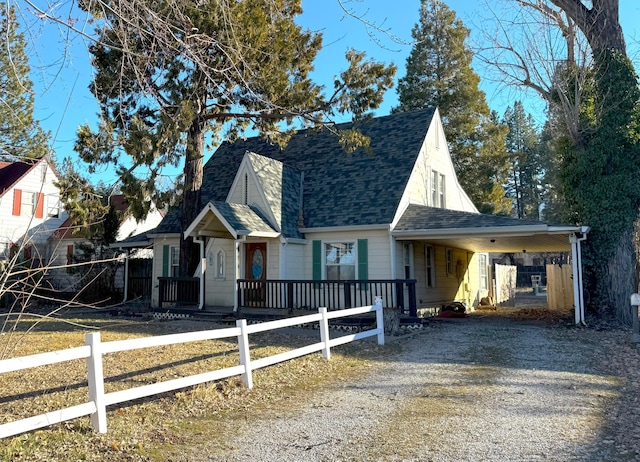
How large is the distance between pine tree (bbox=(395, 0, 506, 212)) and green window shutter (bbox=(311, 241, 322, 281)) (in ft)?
63.9


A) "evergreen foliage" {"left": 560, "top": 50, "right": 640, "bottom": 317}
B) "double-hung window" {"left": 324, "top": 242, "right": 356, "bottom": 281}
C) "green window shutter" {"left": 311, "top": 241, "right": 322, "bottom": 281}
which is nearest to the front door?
"green window shutter" {"left": 311, "top": 241, "right": 322, "bottom": 281}

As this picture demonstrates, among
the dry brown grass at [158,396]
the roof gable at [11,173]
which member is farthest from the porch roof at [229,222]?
the roof gable at [11,173]

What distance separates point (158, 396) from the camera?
21.4ft

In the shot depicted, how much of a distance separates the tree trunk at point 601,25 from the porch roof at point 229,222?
38.4ft

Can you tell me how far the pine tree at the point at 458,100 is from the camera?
3291 centimetres

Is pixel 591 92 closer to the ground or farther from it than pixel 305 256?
farther from it

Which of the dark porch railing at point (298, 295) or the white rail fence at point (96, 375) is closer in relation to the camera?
the white rail fence at point (96, 375)

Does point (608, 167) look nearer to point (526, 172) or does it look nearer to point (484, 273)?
point (484, 273)

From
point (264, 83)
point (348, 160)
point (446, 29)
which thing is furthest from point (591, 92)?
point (446, 29)

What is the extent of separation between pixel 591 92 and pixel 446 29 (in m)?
19.9

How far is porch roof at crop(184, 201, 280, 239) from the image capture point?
47.8 ft

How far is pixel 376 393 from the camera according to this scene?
680 centimetres

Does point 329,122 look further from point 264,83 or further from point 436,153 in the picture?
point 436,153

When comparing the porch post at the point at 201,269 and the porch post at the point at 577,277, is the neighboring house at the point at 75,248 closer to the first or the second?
the porch post at the point at 201,269
